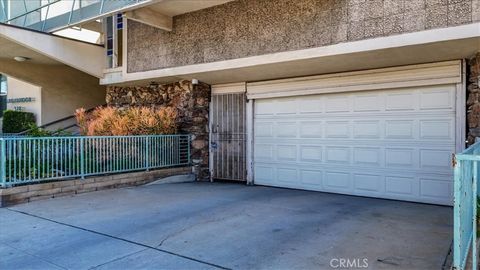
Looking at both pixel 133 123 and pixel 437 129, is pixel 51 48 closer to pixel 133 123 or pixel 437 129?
pixel 133 123

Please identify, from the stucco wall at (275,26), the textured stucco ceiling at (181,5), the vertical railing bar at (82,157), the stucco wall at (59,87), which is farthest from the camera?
the stucco wall at (59,87)

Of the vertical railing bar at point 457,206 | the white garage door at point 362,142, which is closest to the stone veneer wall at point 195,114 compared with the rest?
the white garage door at point 362,142

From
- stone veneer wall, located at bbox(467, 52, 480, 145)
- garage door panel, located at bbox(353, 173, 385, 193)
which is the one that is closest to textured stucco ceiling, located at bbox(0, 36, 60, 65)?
garage door panel, located at bbox(353, 173, 385, 193)

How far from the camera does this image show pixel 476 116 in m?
6.93

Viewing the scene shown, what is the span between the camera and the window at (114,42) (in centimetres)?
1195

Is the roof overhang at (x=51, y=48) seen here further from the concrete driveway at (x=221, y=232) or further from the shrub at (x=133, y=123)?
the concrete driveway at (x=221, y=232)

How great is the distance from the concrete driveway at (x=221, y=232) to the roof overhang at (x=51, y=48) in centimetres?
528

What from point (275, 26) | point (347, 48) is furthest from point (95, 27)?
point (347, 48)

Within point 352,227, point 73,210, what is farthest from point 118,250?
point 352,227

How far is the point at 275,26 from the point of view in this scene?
8.02 meters

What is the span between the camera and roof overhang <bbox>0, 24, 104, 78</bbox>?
34.8 ft

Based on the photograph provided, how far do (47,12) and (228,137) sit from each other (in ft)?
22.1

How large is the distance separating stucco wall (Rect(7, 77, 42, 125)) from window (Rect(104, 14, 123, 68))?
480cm

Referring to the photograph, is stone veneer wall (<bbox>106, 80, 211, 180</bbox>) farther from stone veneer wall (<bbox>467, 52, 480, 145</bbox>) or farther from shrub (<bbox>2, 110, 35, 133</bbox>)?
shrub (<bbox>2, 110, 35, 133</bbox>)
